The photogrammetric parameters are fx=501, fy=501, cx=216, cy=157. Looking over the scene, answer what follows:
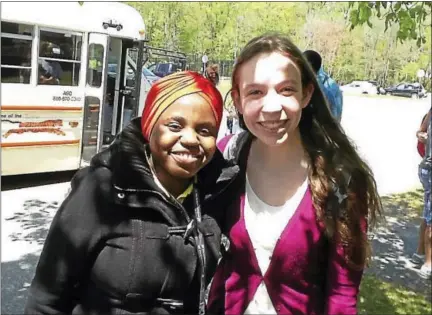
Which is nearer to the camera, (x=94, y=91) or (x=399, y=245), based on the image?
(x=399, y=245)

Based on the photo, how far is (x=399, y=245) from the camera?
5.68 m

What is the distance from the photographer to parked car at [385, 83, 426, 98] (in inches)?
1372

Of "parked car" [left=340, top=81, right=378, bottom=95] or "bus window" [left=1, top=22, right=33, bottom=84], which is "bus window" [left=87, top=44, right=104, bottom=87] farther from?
"parked car" [left=340, top=81, right=378, bottom=95]

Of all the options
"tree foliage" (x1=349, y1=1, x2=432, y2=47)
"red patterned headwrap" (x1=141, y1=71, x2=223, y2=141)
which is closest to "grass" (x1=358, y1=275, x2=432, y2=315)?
"tree foliage" (x1=349, y1=1, x2=432, y2=47)

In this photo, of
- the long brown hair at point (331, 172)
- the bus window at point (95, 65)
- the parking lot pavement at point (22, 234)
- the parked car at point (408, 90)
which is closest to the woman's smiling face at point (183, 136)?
the long brown hair at point (331, 172)

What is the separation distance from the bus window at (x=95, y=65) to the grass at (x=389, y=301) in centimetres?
513

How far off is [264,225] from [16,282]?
10.4 feet

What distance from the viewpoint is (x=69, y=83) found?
746 centimetres

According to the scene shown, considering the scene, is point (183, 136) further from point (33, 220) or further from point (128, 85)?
point (128, 85)

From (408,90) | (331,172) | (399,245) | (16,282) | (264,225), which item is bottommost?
(16,282)

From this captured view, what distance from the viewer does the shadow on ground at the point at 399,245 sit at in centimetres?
462

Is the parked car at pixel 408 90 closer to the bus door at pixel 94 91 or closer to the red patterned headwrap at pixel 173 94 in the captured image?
the bus door at pixel 94 91

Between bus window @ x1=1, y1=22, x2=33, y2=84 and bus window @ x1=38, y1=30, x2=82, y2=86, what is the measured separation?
18 cm

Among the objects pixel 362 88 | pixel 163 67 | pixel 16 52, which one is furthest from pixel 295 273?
pixel 362 88
